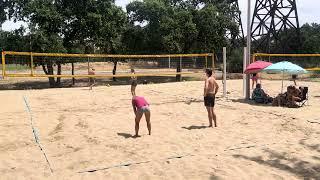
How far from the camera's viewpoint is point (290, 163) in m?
5.54

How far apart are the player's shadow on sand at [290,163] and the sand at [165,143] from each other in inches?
0.5

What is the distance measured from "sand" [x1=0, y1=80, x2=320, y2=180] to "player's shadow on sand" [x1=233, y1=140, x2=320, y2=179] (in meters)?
0.01

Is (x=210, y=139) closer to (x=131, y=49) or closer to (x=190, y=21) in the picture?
(x=190, y=21)

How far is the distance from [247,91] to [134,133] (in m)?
6.00

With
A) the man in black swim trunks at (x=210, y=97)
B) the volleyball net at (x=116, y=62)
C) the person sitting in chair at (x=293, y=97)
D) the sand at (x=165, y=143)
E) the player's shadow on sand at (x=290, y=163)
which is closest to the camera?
the player's shadow on sand at (x=290, y=163)

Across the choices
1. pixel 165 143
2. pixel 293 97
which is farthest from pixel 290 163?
pixel 293 97

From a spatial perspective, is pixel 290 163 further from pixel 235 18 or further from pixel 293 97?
pixel 235 18

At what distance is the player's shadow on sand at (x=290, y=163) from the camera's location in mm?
5113

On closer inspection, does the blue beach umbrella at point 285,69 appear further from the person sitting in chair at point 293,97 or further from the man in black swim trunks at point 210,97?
the man in black swim trunks at point 210,97

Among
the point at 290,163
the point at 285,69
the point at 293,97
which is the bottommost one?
the point at 290,163

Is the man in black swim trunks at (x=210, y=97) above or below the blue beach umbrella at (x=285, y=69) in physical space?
below

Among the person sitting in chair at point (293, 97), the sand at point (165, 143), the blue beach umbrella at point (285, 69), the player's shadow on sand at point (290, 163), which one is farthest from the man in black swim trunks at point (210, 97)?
the person sitting in chair at point (293, 97)

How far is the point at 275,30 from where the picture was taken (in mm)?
31484

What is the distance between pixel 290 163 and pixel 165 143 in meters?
2.11
